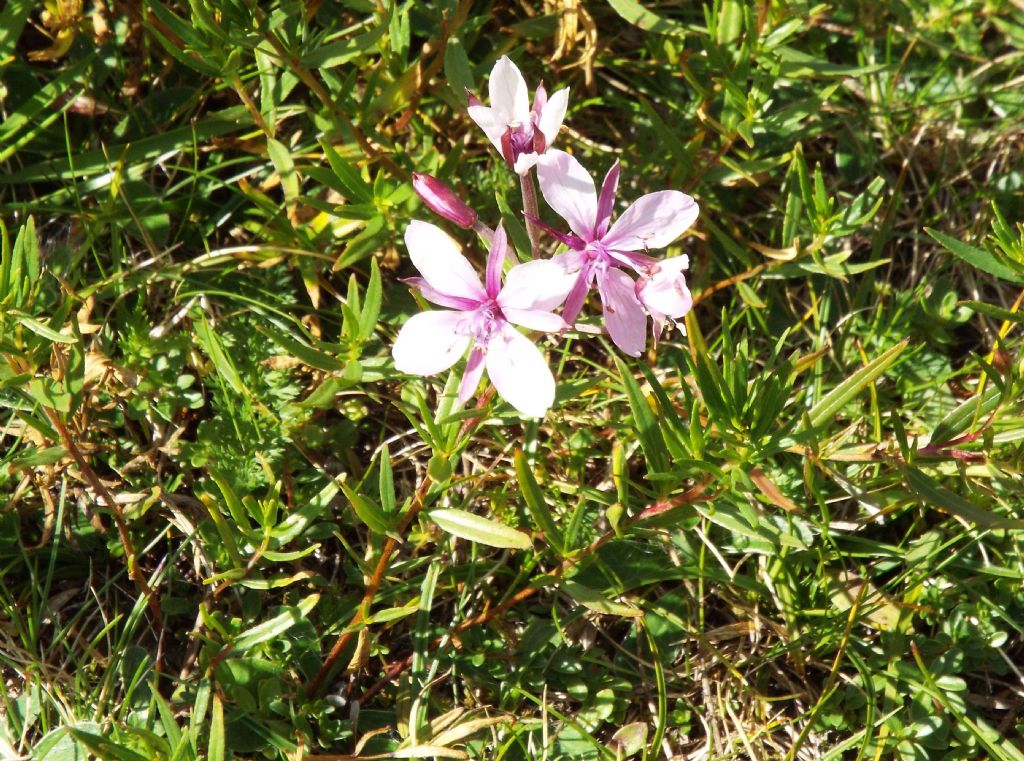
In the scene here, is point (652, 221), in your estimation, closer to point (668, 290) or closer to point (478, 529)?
point (668, 290)

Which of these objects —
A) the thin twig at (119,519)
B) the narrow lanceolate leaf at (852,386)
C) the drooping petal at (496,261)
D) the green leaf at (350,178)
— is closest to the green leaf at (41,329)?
the thin twig at (119,519)

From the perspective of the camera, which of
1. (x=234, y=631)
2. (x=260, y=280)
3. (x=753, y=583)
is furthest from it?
(x=260, y=280)

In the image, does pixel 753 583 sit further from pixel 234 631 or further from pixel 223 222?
pixel 223 222

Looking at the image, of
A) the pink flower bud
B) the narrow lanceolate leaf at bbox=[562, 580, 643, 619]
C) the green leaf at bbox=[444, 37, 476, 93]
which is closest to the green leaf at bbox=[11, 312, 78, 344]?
the pink flower bud

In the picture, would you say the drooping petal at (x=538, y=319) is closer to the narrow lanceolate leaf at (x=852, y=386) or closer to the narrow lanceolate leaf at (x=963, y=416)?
the narrow lanceolate leaf at (x=852, y=386)

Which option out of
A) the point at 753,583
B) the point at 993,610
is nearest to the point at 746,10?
the point at 753,583

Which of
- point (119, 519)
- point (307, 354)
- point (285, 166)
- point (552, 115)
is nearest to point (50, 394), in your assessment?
point (119, 519)
